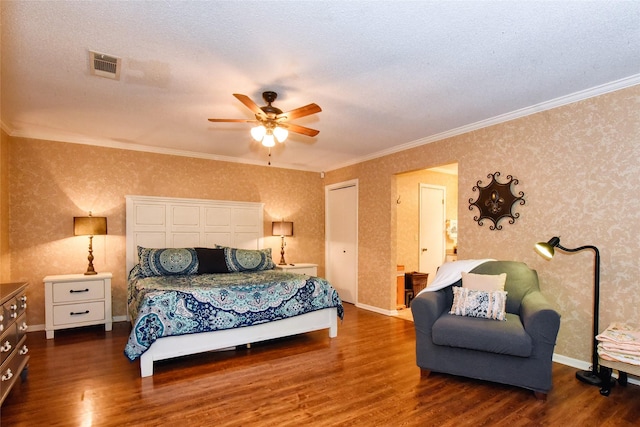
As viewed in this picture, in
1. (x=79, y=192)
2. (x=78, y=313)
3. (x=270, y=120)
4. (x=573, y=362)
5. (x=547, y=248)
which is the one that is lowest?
(x=573, y=362)

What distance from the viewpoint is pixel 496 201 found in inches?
146

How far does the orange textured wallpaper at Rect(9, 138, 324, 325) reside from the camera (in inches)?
166

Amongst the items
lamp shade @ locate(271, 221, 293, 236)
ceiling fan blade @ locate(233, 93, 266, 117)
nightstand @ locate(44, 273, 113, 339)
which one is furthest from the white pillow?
nightstand @ locate(44, 273, 113, 339)

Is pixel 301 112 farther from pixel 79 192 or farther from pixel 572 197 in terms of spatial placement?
pixel 79 192

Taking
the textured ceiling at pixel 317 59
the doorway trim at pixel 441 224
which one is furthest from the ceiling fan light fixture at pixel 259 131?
the doorway trim at pixel 441 224

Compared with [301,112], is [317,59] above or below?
above

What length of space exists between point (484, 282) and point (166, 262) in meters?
3.60

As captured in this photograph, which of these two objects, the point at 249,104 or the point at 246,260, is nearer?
the point at 249,104

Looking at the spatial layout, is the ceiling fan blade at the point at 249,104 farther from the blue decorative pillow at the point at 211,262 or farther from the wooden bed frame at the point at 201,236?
the blue decorative pillow at the point at 211,262

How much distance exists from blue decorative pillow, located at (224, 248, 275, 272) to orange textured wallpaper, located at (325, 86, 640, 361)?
2.59m

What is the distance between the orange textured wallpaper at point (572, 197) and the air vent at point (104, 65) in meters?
3.56

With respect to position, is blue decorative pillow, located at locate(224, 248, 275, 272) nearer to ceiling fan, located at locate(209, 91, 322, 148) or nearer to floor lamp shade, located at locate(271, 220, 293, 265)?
floor lamp shade, located at locate(271, 220, 293, 265)

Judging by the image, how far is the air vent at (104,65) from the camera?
242cm

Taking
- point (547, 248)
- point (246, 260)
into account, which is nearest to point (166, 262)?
point (246, 260)
